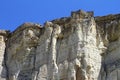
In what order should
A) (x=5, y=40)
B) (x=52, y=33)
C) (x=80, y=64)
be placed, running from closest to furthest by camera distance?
(x=80, y=64)
(x=52, y=33)
(x=5, y=40)

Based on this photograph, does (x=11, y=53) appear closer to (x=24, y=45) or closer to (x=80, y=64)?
(x=24, y=45)

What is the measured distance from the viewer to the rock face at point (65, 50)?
2458cm

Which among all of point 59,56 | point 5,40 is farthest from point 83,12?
point 5,40

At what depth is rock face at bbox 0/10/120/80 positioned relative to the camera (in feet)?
80.6

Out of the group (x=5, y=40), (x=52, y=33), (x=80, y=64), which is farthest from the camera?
(x=5, y=40)

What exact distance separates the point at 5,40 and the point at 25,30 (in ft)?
4.78

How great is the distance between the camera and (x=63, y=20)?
2727 cm

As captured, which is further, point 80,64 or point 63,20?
point 63,20

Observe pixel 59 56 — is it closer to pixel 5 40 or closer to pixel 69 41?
pixel 69 41

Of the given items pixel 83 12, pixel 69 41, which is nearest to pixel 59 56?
pixel 69 41

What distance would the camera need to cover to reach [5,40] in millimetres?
28562

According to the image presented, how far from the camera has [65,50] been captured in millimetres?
25766

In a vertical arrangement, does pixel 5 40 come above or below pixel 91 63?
above

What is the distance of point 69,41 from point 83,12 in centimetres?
194
